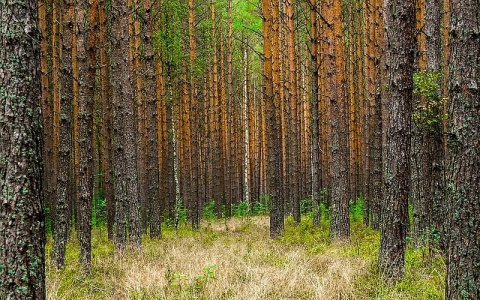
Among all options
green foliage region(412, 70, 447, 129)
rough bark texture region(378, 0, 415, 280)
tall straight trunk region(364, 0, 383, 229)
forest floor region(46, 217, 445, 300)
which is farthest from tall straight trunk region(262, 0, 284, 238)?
rough bark texture region(378, 0, 415, 280)

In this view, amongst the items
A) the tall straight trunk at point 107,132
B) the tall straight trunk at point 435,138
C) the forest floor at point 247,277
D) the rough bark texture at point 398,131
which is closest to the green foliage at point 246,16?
the tall straight trunk at point 107,132

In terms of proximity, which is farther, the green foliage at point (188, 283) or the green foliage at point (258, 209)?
the green foliage at point (258, 209)

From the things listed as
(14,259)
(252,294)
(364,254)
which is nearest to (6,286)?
(14,259)

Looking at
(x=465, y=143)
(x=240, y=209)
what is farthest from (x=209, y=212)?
(x=465, y=143)

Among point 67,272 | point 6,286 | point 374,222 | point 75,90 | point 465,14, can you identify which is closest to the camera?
point 6,286

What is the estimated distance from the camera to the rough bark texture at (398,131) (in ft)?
18.4

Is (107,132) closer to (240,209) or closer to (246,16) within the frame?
(246,16)

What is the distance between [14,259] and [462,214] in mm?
3621

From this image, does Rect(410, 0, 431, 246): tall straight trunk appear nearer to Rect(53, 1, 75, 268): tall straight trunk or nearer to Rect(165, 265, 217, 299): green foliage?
Rect(165, 265, 217, 299): green foliage

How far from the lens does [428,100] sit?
678 cm

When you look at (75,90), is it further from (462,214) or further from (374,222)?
(462,214)

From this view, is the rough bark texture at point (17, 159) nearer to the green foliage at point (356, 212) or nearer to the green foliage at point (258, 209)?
the green foliage at point (356, 212)

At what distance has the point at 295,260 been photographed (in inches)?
286

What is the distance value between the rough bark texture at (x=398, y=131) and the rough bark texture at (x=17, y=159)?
14.1 ft
